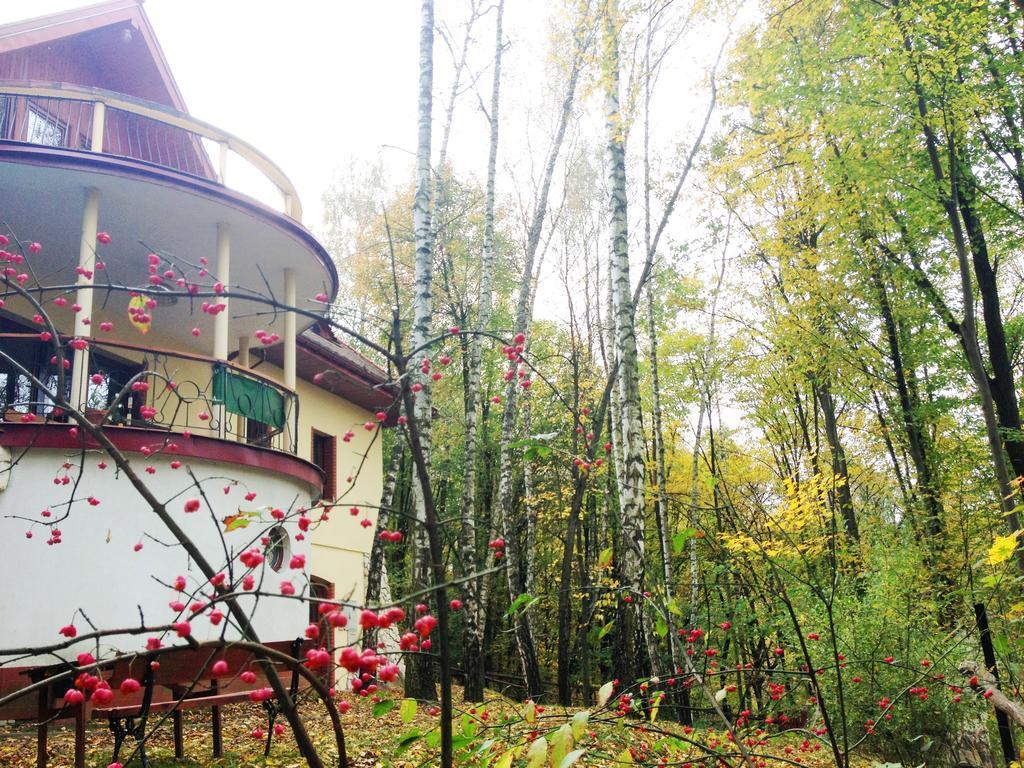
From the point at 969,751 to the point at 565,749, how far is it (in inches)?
364

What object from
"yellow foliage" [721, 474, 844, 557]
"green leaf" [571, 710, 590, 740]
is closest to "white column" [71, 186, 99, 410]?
"green leaf" [571, 710, 590, 740]

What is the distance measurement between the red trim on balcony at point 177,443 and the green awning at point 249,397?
0.54 metres

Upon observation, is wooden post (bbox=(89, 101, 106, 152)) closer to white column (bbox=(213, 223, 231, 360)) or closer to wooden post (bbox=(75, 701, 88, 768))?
white column (bbox=(213, 223, 231, 360))

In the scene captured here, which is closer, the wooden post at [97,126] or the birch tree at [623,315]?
the wooden post at [97,126]

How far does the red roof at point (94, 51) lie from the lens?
11836 millimetres

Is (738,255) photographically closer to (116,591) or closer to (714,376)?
(714,376)

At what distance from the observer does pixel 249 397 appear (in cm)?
898

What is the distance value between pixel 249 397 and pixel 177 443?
120 cm

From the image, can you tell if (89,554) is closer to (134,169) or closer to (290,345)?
(134,169)

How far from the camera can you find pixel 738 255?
57.5ft

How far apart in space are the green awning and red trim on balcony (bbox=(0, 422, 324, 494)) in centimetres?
54

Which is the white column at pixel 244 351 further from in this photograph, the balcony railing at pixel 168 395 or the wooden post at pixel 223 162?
the wooden post at pixel 223 162

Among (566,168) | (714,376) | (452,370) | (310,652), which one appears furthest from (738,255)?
(310,652)

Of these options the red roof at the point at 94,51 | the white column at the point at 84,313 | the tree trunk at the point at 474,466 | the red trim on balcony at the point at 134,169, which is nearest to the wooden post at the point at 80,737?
the white column at the point at 84,313
